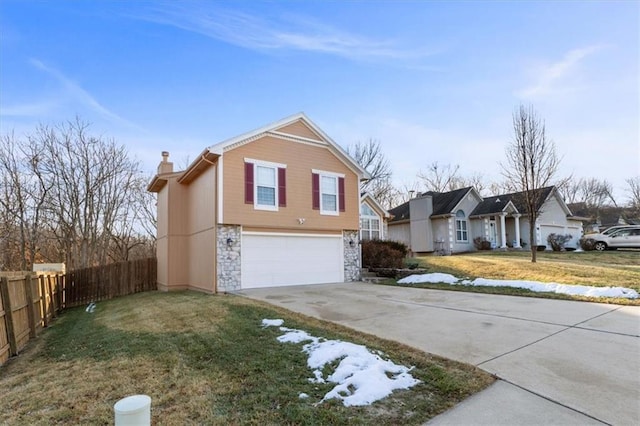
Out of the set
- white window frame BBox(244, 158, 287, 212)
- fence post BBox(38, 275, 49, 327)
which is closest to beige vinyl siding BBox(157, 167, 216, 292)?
white window frame BBox(244, 158, 287, 212)

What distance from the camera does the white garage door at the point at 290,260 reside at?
1246cm

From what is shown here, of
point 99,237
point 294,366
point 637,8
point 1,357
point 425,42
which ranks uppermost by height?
point 425,42

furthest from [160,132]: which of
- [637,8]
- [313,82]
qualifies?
[637,8]

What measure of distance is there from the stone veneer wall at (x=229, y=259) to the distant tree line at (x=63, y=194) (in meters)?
14.8

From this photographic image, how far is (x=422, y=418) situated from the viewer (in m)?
3.05

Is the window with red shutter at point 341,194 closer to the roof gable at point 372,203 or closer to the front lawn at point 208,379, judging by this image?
the roof gable at point 372,203

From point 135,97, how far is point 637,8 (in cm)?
1637

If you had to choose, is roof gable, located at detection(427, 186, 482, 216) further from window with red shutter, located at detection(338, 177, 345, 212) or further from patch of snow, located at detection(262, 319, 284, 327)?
patch of snow, located at detection(262, 319, 284, 327)

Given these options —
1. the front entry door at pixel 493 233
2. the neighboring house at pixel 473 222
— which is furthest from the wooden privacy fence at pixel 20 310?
the front entry door at pixel 493 233

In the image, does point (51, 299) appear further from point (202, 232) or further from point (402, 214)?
point (402, 214)

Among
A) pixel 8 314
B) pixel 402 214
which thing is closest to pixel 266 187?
pixel 8 314

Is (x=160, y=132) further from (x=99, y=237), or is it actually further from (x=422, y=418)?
(x=422, y=418)

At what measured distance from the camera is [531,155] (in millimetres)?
15164

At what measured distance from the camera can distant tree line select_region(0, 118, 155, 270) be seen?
1945cm
